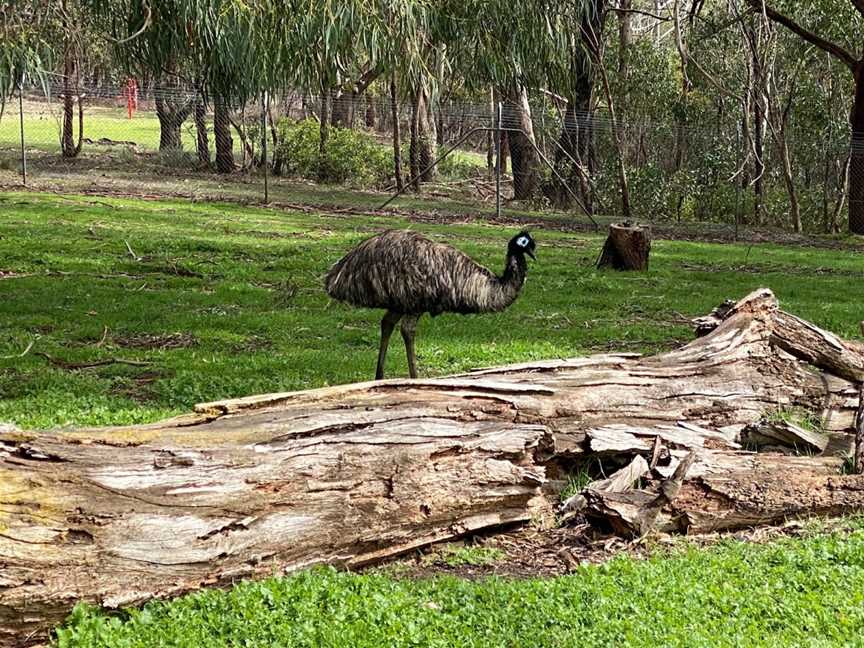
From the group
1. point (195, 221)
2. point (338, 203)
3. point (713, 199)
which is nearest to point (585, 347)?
point (195, 221)

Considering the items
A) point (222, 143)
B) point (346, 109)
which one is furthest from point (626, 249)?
point (346, 109)

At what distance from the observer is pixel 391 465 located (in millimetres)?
5805

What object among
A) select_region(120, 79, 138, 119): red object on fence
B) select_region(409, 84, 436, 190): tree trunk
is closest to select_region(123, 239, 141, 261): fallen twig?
select_region(120, 79, 138, 119): red object on fence

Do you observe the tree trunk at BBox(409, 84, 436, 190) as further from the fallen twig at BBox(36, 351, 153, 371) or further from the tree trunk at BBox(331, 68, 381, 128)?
the fallen twig at BBox(36, 351, 153, 371)

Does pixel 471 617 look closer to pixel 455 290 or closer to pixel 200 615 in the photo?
pixel 200 615

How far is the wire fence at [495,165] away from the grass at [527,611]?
19289 mm

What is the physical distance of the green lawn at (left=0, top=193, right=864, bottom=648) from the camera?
498cm

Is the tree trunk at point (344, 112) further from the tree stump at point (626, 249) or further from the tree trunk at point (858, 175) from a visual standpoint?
the tree stump at point (626, 249)

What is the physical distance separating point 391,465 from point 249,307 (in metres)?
7.25

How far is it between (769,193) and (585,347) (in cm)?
2173

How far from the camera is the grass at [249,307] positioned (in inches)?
363

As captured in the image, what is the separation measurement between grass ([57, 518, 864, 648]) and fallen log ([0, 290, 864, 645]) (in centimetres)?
19

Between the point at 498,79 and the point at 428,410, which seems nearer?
the point at 428,410

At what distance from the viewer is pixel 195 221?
2003 cm
